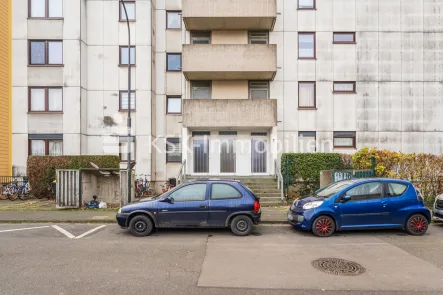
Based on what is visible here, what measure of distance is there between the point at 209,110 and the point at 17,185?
1133 centimetres

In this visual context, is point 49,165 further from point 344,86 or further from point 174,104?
point 344,86

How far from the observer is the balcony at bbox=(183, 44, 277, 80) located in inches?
639

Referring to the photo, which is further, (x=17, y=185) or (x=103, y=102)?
(x=103, y=102)

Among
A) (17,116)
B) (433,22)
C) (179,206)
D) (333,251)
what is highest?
(433,22)

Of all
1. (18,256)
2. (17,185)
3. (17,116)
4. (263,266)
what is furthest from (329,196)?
Result: (17,116)

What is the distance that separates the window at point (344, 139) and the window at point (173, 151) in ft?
32.2

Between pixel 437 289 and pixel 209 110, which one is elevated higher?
pixel 209 110

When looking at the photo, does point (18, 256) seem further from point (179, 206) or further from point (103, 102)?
point (103, 102)

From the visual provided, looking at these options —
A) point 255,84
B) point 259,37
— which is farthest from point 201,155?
point 259,37

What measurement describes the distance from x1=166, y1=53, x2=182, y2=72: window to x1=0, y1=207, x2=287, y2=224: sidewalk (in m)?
10.4

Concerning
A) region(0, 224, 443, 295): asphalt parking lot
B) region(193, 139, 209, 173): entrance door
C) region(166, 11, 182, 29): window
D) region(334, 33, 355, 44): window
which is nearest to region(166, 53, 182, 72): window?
region(166, 11, 182, 29): window

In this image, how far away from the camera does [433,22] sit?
17.9 metres

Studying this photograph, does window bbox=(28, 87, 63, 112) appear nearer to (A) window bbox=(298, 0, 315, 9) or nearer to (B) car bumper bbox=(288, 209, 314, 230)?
(B) car bumper bbox=(288, 209, 314, 230)

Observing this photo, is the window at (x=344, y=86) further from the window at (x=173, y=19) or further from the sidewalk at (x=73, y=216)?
the window at (x=173, y=19)
